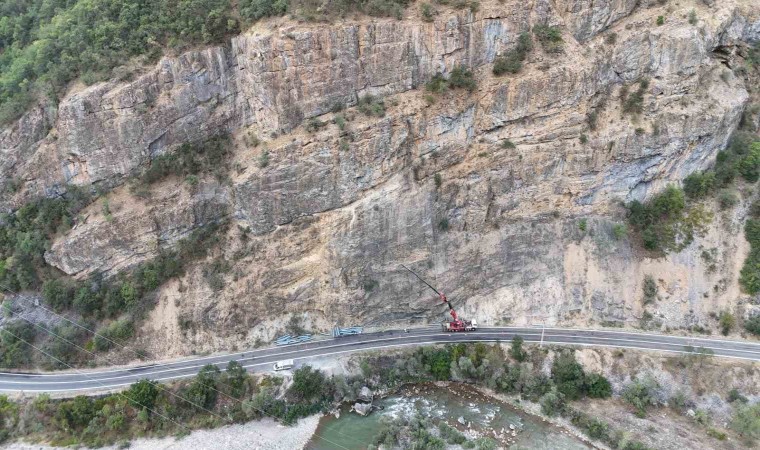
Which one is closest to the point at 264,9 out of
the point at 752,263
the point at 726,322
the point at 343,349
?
the point at 343,349

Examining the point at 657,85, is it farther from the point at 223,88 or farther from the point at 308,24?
the point at 223,88

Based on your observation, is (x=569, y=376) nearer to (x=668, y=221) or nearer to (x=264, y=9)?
(x=668, y=221)

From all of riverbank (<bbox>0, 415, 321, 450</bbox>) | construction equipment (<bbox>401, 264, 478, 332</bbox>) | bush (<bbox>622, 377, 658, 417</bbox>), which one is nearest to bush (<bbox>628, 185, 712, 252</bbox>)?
bush (<bbox>622, 377, 658, 417</bbox>)

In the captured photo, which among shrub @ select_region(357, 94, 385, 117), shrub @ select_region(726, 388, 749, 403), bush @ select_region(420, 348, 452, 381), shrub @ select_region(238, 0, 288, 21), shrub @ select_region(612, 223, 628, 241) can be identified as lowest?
shrub @ select_region(726, 388, 749, 403)

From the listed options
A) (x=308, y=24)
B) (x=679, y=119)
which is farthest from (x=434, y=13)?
(x=679, y=119)

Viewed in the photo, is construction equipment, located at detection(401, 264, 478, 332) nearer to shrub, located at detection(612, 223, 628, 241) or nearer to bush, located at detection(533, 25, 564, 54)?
shrub, located at detection(612, 223, 628, 241)
